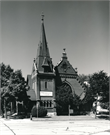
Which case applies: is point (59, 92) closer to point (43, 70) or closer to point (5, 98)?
point (43, 70)

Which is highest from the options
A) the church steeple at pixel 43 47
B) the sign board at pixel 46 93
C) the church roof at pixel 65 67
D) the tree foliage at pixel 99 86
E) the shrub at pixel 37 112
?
the church steeple at pixel 43 47

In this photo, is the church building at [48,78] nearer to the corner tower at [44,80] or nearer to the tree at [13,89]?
the corner tower at [44,80]

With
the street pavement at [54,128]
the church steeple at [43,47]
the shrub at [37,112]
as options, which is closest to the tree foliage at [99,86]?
the shrub at [37,112]

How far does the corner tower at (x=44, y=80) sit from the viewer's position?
50.6 m

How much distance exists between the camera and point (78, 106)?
52.7 m

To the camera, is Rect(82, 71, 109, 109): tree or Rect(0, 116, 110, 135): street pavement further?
Rect(82, 71, 109, 109): tree

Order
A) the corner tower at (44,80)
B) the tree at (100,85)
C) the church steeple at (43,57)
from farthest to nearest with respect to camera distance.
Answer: the church steeple at (43,57) < the corner tower at (44,80) < the tree at (100,85)

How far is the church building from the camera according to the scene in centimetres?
5081

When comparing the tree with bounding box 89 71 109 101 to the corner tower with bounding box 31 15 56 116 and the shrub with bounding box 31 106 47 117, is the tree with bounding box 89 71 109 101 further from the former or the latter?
the corner tower with bounding box 31 15 56 116

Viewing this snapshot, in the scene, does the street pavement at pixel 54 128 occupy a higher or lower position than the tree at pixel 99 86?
lower

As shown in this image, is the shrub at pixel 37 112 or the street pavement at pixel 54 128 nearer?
the street pavement at pixel 54 128

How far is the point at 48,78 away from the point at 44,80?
1176 millimetres

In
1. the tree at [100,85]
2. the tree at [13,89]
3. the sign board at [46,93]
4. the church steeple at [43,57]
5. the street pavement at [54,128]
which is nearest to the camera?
the street pavement at [54,128]

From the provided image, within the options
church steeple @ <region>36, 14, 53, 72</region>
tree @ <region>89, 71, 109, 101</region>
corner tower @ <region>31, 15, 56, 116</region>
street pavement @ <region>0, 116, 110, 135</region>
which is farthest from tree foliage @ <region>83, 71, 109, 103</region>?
church steeple @ <region>36, 14, 53, 72</region>
